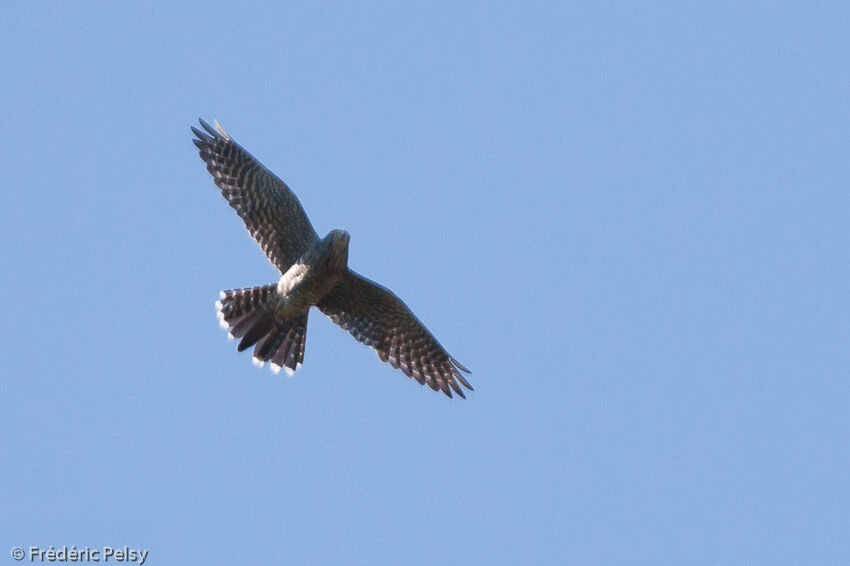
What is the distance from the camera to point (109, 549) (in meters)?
14.9

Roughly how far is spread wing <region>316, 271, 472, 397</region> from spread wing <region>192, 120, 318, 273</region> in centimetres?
75

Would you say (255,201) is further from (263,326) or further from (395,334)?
(395,334)

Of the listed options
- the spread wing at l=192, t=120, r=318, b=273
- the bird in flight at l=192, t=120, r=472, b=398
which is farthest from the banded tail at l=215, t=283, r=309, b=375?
the spread wing at l=192, t=120, r=318, b=273

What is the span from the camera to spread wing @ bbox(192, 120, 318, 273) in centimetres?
1655

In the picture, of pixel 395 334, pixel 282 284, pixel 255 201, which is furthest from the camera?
pixel 395 334

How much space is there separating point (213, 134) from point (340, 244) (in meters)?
2.21

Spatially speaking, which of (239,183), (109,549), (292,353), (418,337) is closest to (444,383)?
(418,337)

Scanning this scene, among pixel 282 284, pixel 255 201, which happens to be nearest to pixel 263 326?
pixel 282 284

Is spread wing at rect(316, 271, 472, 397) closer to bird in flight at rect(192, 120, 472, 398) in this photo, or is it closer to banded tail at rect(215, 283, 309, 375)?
bird in flight at rect(192, 120, 472, 398)

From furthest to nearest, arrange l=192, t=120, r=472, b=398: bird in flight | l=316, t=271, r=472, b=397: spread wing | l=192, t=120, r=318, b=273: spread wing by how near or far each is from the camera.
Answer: l=316, t=271, r=472, b=397: spread wing < l=192, t=120, r=318, b=273: spread wing < l=192, t=120, r=472, b=398: bird in flight

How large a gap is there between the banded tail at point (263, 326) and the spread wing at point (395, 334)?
0.52m

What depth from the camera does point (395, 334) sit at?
17.4m

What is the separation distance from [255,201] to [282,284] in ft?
3.44

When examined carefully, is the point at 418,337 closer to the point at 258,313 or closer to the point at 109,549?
the point at 258,313
